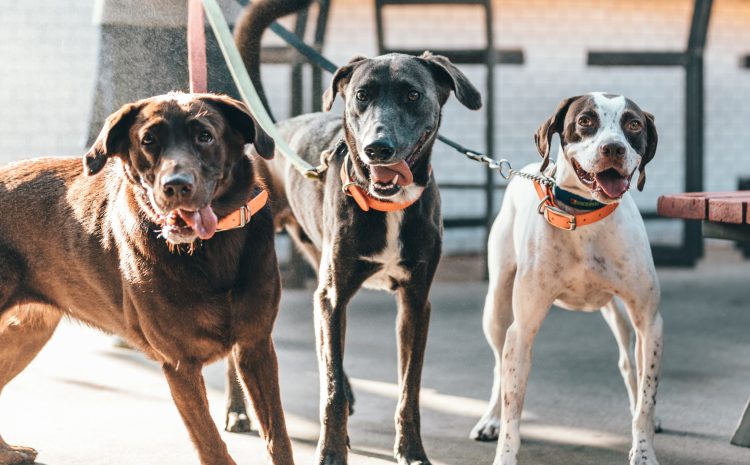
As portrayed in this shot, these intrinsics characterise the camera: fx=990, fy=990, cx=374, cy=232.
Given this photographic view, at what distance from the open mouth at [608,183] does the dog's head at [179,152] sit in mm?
1018

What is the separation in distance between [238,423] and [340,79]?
4.51ft

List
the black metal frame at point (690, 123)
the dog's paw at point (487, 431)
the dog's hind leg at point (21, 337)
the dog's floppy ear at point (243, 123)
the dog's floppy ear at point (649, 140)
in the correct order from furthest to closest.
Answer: the black metal frame at point (690, 123) → the dog's paw at point (487, 431) → the dog's hind leg at point (21, 337) → the dog's floppy ear at point (649, 140) → the dog's floppy ear at point (243, 123)

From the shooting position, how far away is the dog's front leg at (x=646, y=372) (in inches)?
124

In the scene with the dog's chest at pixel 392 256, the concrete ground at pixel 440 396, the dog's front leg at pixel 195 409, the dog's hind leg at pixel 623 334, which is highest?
the dog's chest at pixel 392 256

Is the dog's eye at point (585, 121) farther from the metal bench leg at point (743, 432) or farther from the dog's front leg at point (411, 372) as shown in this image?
the metal bench leg at point (743, 432)

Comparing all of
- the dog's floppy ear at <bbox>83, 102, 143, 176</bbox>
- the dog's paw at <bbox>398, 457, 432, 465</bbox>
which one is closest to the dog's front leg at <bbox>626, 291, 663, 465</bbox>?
the dog's paw at <bbox>398, 457, 432, 465</bbox>

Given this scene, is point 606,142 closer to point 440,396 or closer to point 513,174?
point 513,174

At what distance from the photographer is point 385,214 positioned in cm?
317

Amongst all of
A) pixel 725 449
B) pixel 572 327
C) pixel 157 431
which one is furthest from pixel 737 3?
pixel 157 431

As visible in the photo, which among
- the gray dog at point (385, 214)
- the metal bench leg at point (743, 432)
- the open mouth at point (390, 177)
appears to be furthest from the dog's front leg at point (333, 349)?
the metal bench leg at point (743, 432)

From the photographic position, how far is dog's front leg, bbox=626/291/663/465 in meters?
3.16

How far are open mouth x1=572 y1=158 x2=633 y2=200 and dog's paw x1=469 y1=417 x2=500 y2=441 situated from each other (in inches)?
42.3

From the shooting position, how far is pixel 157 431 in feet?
12.3

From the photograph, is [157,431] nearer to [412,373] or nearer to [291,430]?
[291,430]
